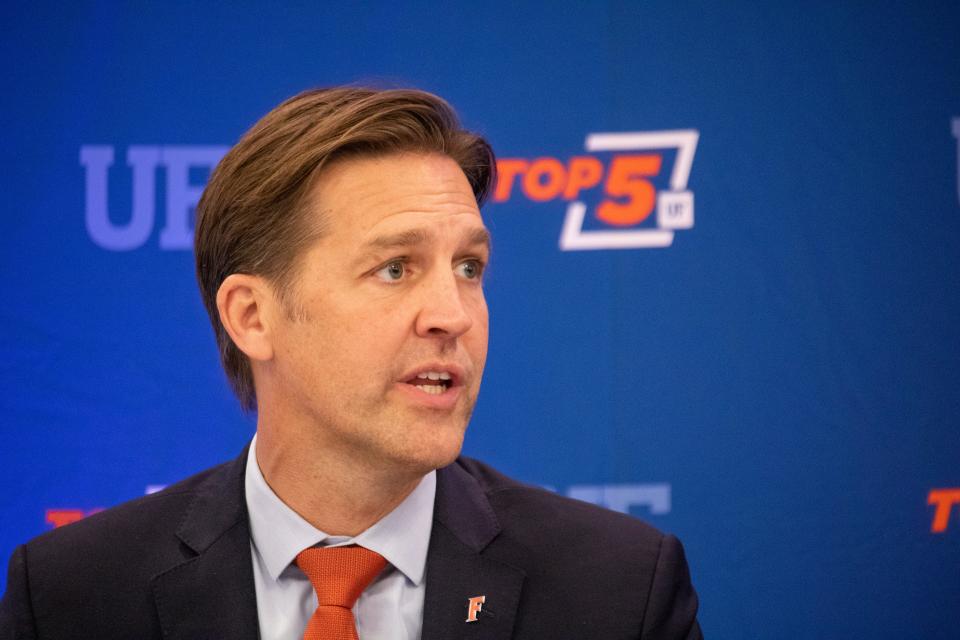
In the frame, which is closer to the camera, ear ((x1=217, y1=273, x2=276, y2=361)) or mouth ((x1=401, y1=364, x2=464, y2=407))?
mouth ((x1=401, y1=364, x2=464, y2=407))

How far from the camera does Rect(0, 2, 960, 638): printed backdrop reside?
2.84 metres

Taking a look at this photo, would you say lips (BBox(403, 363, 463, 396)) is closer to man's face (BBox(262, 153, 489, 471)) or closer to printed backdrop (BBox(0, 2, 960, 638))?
man's face (BBox(262, 153, 489, 471))

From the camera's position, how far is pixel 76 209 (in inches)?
112

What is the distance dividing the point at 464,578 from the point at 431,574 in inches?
2.2

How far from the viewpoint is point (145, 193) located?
9.41ft

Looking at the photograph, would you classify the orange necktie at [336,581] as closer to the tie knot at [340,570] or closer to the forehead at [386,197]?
the tie knot at [340,570]

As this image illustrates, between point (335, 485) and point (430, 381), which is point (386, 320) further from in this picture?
point (335, 485)

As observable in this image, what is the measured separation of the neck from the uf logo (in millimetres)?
1300

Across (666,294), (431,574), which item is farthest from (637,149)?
(431,574)

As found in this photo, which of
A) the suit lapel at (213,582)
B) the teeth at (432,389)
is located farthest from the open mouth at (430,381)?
the suit lapel at (213,582)

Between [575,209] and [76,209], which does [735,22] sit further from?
[76,209]

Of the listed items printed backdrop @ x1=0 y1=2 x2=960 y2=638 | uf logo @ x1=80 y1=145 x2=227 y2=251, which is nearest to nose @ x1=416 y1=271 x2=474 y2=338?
printed backdrop @ x1=0 y1=2 x2=960 y2=638

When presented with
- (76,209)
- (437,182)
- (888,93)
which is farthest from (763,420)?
(76,209)

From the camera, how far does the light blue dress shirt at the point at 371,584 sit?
5.49ft
